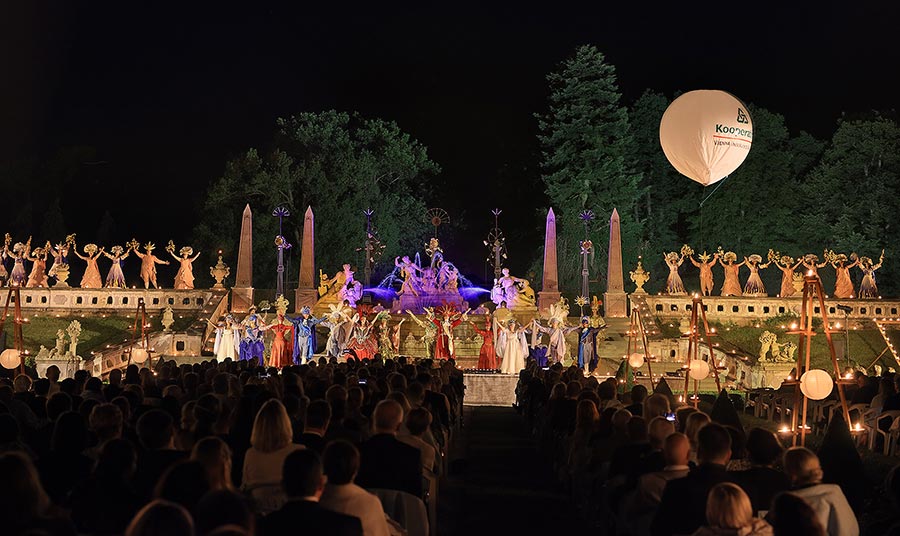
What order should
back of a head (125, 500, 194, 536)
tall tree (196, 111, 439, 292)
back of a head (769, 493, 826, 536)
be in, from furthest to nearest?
tall tree (196, 111, 439, 292)
back of a head (769, 493, 826, 536)
back of a head (125, 500, 194, 536)

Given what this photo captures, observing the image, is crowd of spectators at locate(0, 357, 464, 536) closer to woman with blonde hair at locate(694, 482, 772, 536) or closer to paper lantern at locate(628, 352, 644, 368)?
woman with blonde hair at locate(694, 482, 772, 536)

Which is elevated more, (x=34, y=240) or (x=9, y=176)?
(x=9, y=176)

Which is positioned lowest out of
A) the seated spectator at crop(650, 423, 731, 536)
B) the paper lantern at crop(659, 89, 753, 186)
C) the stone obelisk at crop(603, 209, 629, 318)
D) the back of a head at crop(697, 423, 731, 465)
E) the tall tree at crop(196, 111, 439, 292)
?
the seated spectator at crop(650, 423, 731, 536)

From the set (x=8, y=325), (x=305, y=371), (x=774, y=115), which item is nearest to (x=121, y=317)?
(x=8, y=325)

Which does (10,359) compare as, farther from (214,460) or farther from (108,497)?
(214,460)

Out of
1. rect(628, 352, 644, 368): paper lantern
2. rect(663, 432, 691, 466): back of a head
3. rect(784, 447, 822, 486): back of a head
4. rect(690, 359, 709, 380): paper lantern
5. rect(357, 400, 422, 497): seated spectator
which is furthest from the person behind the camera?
rect(628, 352, 644, 368): paper lantern

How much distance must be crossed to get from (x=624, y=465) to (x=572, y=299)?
1683 inches

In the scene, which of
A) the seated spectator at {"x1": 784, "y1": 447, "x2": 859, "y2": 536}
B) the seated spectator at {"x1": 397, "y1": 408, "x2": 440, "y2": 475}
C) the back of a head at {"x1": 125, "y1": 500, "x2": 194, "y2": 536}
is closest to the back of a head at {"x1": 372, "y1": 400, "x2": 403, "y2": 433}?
the seated spectator at {"x1": 397, "y1": 408, "x2": 440, "y2": 475}

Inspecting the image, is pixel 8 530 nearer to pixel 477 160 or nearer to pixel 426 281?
pixel 426 281

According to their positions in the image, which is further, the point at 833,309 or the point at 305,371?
the point at 833,309

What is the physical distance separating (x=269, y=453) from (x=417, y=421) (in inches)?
103

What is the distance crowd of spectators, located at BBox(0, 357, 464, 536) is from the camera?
5398mm

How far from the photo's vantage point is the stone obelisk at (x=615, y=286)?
45500 millimetres

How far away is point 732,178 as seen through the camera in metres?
59.6
